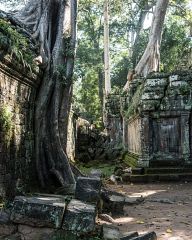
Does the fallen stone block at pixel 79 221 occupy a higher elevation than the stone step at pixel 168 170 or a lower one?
lower

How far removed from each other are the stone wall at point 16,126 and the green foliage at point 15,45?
0.12m

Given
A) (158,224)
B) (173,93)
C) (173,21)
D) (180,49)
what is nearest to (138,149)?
(173,93)

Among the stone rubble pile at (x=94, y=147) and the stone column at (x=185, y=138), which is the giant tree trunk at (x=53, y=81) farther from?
the stone rubble pile at (x=94, y=147)

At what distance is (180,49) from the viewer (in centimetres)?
2322

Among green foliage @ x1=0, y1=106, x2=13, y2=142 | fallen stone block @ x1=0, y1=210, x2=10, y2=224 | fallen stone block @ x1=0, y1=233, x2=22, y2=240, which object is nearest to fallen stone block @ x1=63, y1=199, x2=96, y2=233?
fallen stone block @ x1=0, y1=233, x2=22, y2=240

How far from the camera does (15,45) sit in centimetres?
563

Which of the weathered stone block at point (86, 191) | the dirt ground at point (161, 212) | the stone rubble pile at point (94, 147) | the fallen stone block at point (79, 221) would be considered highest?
the stone rubble pile at point (94, 147)

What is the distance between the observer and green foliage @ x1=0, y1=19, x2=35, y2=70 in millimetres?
5262

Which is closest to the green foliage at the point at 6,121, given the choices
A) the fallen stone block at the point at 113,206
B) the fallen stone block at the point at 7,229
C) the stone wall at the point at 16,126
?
the stone wall at the point at 16,126

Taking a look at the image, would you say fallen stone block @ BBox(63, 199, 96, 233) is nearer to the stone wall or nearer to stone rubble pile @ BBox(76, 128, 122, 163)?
the stone wall

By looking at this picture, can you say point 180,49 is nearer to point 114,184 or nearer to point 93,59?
point 93,59

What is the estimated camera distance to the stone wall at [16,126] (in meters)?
5.36

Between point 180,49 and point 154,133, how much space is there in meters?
13.4

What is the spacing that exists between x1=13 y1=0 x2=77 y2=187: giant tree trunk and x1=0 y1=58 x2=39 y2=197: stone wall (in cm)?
19
